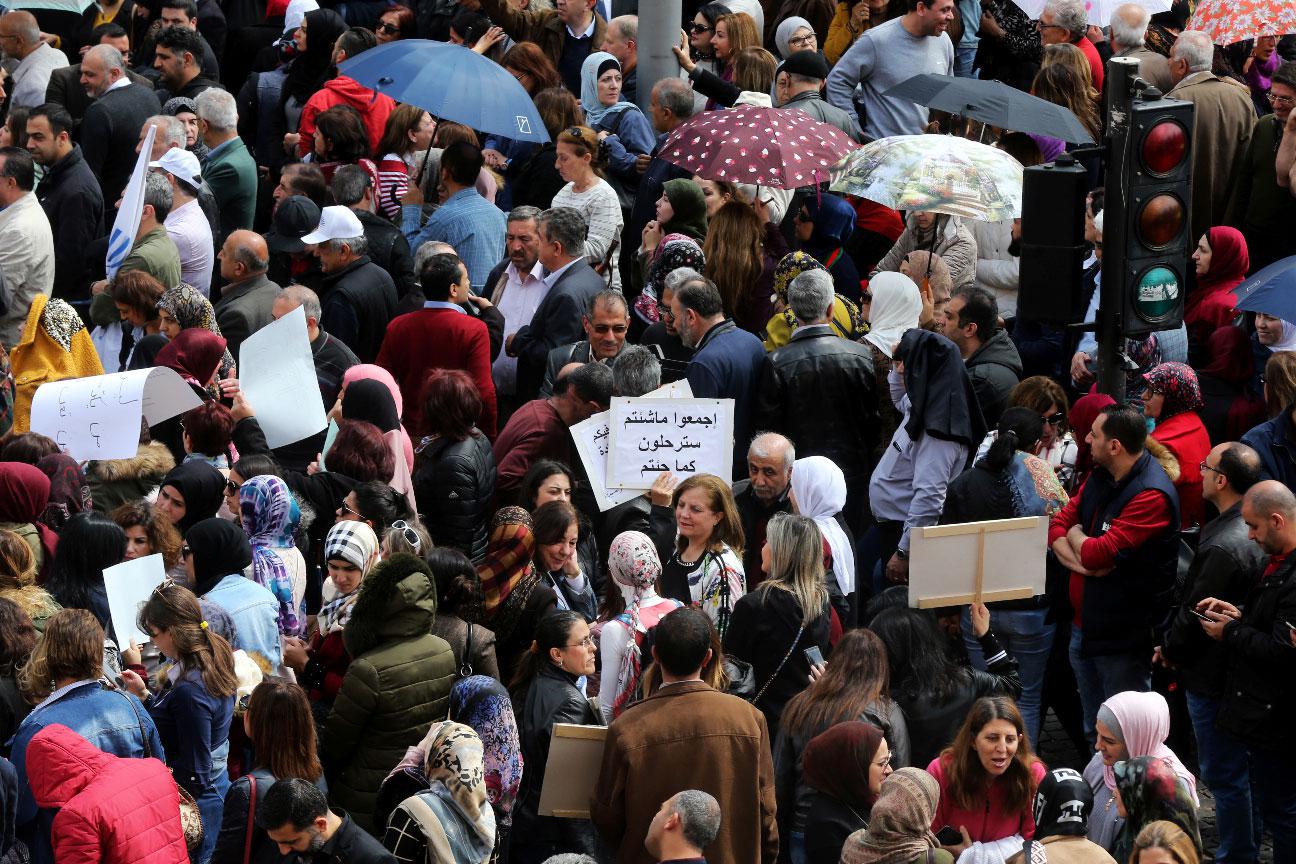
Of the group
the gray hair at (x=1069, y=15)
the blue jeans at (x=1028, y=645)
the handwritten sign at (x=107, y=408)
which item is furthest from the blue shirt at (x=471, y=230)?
the gray hair at (x=1069, y=15)

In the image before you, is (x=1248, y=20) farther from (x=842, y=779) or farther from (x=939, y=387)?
(x=842, y=779)

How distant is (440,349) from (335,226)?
1085 mm

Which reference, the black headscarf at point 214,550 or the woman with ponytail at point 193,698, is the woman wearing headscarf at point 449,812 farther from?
the black headscarf at point 214,550

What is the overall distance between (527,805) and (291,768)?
1007 mm

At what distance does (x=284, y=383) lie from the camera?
869cm

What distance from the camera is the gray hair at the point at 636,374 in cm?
861

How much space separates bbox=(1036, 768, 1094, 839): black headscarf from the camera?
5895mm

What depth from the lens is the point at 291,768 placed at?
20.0 feet

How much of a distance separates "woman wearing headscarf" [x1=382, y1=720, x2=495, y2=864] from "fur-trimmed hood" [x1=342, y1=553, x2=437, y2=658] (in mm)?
741

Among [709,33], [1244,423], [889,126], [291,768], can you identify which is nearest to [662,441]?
[291,768]

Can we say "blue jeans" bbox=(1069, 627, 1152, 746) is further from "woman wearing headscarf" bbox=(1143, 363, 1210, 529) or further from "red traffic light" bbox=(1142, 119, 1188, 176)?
"red traffic light" bbox=(1142, 119, 1188, 176)

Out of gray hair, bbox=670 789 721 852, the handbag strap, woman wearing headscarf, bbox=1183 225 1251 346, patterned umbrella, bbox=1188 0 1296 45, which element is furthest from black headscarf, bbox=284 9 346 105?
gray hair, bbox=670 789 721 852

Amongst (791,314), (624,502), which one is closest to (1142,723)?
(624,502)

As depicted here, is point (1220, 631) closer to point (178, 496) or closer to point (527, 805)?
point (527, 805)
